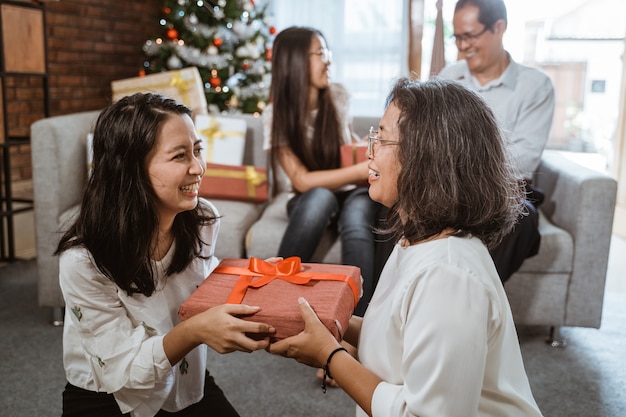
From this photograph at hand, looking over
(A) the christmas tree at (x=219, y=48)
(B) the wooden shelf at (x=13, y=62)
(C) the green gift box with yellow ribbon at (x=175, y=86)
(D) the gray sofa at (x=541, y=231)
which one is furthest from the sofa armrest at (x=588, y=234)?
(B) the wooden shelf at (x=13, y=62)

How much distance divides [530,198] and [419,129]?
1.67 metres

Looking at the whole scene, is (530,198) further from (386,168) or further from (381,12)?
(381,12)

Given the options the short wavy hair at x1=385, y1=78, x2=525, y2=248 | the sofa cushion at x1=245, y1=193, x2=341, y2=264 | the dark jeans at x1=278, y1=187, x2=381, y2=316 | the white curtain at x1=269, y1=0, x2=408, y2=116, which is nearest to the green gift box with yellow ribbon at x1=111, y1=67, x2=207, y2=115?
the sofa cushion at x1=245, y1=193, x2=341, y2=264

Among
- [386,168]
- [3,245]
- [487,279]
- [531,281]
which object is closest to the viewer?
[487,279]

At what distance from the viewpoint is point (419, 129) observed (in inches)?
41.5

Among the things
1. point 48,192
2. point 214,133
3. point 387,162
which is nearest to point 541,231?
point 214,133

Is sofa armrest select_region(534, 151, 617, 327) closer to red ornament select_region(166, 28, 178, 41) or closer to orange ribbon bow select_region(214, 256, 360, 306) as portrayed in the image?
orange ribbon bow select_region(214, 256, 360, 306)

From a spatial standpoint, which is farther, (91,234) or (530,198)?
(530,198)

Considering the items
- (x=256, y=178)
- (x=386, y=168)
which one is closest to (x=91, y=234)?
(x=386, y=168)

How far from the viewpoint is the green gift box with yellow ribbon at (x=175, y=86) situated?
3273mm

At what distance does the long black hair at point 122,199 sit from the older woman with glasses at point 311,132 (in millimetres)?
1195

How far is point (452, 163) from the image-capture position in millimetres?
1031

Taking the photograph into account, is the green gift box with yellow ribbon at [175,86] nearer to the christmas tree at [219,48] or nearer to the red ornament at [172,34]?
the christmas tree at [219,48]

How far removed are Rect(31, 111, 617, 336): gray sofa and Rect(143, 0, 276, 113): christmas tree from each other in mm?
1785
